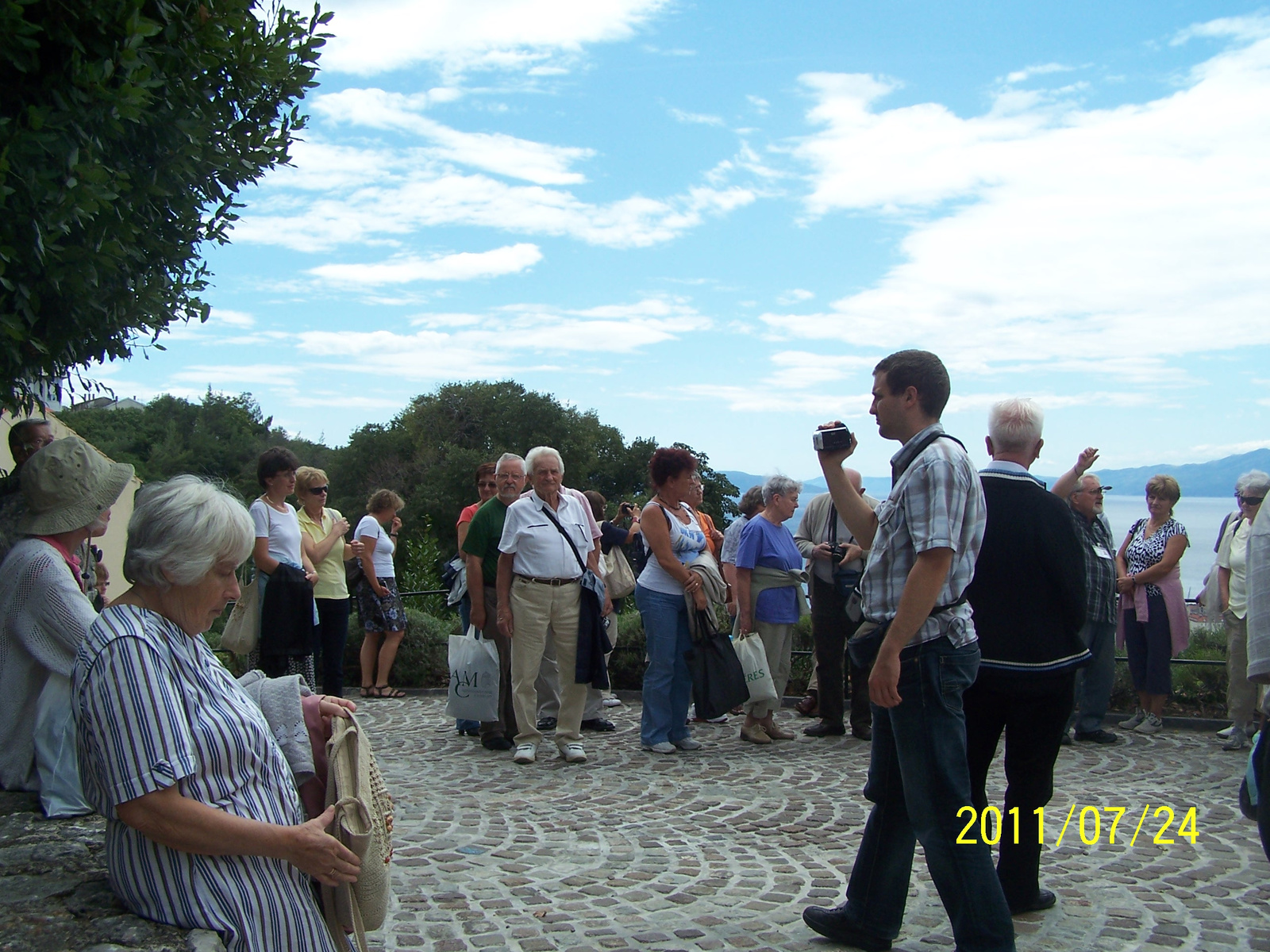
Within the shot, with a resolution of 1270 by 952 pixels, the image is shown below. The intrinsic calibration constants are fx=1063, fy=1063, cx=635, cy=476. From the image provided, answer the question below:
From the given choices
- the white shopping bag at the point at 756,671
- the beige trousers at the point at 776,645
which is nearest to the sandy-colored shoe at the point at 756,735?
the beige trousers at the point at 776,645

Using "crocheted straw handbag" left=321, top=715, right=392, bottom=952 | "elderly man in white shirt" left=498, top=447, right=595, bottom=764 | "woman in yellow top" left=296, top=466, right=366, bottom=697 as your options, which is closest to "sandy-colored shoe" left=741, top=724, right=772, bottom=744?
"elderly man in white shirt" left=498, top=447, right=595, bottom=764

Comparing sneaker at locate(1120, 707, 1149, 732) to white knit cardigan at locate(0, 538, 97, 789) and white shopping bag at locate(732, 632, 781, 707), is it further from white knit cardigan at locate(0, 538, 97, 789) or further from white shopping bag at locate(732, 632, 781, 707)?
white knit cardigan at locate(0, 538, 97, 789)

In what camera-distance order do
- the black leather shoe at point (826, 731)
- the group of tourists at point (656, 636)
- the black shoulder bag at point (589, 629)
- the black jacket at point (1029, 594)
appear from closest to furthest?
1. the group of tourists at point (656, 636)
2. the black jacket at point (1029, 594)
3. the black shoulder bag at point (589, 629)
4. the black leather shoe at point (826, 731)

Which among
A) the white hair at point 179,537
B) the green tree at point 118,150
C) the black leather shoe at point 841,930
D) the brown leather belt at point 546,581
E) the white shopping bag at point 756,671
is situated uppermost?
the green tree at point 118,150

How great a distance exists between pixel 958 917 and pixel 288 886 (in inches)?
92.7

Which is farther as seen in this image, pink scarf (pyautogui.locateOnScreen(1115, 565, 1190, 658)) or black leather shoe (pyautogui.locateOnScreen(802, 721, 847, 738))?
pink scarf (pyautogui.locateOnScreen(1115, 565, 1190, 658))

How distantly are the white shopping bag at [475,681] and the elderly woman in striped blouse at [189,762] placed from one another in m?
5.80

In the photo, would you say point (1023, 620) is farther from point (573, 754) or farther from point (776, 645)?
point (776, 645)

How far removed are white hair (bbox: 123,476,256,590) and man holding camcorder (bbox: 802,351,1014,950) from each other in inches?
88.5

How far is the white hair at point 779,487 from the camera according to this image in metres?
8.71

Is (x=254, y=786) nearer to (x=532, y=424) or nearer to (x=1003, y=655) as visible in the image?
(x=1003, y=655)

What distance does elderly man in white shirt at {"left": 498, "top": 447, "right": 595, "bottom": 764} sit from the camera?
780 centimetres

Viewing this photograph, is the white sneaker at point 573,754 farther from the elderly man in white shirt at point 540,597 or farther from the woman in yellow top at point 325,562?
the woman in yellow top at point 325,562

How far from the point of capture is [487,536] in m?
8.28
